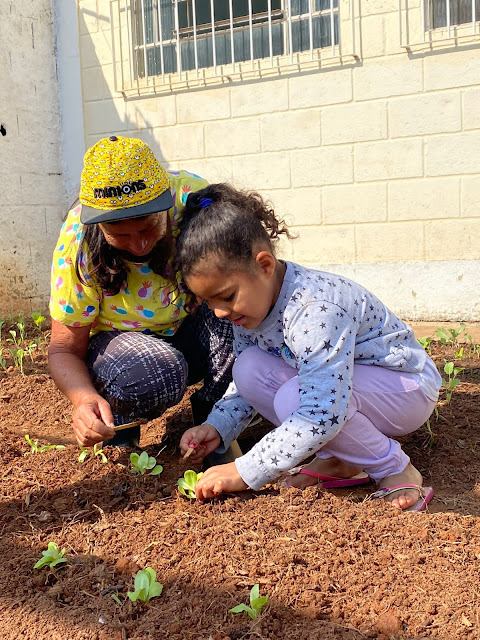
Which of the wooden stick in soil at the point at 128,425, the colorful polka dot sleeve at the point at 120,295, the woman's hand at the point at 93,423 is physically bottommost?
the wooden stick in soil at the point at 128,425

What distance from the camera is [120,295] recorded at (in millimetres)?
2662

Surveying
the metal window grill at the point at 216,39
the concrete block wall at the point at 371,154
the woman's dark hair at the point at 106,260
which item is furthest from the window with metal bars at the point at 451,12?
the woman's dark hair at the point at 106,260

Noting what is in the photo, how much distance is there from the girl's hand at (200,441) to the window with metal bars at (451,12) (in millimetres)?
3630

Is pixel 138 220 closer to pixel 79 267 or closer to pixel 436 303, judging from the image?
pixel 79 267

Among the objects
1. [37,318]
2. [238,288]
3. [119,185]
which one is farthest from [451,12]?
[238,288]

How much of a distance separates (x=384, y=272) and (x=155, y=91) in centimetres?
242

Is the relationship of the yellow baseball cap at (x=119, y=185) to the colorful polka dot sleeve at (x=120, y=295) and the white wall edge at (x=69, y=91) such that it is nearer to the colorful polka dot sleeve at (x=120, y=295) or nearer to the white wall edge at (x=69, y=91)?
the colorful polka dot sleeve at (x=120, y=295)

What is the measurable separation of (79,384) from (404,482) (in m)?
1.16

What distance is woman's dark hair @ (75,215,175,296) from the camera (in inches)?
95.9

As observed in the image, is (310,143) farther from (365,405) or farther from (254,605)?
(254,605)

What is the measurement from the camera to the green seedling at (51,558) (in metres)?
1.83

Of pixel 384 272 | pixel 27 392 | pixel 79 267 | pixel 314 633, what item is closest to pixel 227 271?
pixel 79 267

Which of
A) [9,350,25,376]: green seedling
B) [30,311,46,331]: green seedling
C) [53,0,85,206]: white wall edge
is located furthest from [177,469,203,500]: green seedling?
[53,0,85,206]: white wall edge

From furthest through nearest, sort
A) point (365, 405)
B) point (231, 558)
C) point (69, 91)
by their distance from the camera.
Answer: point (69, 91) → point (365, 405) → point (231, 558)
